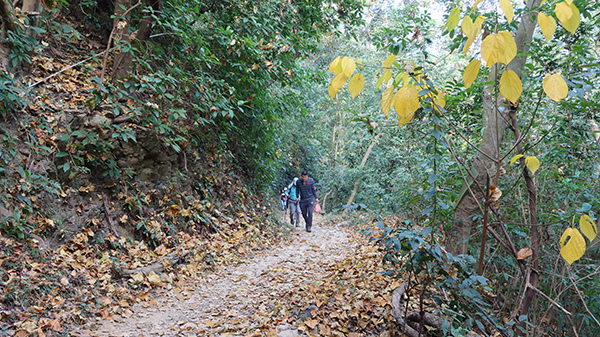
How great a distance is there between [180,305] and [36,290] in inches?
66.0

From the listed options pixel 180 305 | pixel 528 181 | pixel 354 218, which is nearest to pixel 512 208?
pixel 528 181

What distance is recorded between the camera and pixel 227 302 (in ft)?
15.1

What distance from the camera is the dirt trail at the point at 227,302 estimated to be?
367 centimetres

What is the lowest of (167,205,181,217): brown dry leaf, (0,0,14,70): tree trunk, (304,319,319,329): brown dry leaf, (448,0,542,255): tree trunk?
(304,319,319,329): brown dry leaf

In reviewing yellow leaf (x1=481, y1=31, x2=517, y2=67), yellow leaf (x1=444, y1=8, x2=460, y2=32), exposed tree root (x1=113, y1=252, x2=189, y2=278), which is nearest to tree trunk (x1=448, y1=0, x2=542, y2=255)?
yellow leaf (x1=444, y1=8, x2=460, y2=32)

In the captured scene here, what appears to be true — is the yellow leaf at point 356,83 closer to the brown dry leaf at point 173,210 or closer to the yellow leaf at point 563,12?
the yellow leaf at point 563,12

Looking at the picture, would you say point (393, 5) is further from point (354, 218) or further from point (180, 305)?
point (180, 305)

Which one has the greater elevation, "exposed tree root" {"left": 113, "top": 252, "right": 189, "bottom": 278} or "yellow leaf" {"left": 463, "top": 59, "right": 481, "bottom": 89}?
"yellow leaf" {"left": 463, "top": 59, "right": 481, "bottom": 89}

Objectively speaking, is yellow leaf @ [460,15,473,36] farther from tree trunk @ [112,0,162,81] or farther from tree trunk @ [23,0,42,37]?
tree trunk @ [23,0,42,37]

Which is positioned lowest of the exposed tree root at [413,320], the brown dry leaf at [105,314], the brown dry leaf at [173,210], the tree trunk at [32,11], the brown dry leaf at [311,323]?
the brown dry leaf at [105,314]

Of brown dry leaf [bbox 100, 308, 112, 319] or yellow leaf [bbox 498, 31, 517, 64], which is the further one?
brown dry leaf [bbox 100, 308, 112, 319]

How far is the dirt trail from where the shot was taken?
367 cm

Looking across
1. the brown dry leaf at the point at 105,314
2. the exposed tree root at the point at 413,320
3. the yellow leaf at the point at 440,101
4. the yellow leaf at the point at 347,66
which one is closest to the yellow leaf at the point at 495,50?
the yellow leaf at the point at 347,66

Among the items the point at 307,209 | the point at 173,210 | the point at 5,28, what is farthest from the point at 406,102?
the point at 307,209
